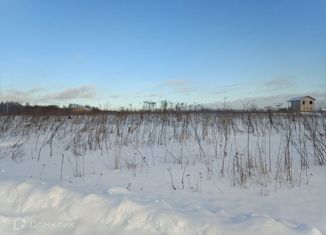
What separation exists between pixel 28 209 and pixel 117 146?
4.24m

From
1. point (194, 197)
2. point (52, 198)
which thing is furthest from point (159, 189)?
point (52, 198)

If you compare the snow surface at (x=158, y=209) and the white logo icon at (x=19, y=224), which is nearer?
the snow surface at (x=158, y=209)

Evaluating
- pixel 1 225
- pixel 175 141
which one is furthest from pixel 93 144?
pixel 1 225

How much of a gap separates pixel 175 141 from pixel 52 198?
496 centimetres

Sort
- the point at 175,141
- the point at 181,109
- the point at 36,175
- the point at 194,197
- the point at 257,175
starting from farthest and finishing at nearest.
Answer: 1. the point at 181,109
2. the point at 175,141
3. the point at 36,175
4. the point at 257,175
5. the point at 194,197

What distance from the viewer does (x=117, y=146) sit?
290 inches

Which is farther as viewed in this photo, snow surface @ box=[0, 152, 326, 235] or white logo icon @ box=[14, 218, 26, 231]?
white logo icon @ box=[14, 218, 26, 231]

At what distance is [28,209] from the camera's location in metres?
3.15

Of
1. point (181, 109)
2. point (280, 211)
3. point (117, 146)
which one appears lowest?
point (280, 211)

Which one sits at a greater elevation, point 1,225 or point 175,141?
point 175,141

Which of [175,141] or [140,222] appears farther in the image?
[175,141]

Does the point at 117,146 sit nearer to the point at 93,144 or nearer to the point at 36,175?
the point at 93,144

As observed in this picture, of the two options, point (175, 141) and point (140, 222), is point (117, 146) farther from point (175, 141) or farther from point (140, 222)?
point (140, 222)

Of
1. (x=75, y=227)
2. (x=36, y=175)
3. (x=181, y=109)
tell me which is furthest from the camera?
(x=181, y=109)
